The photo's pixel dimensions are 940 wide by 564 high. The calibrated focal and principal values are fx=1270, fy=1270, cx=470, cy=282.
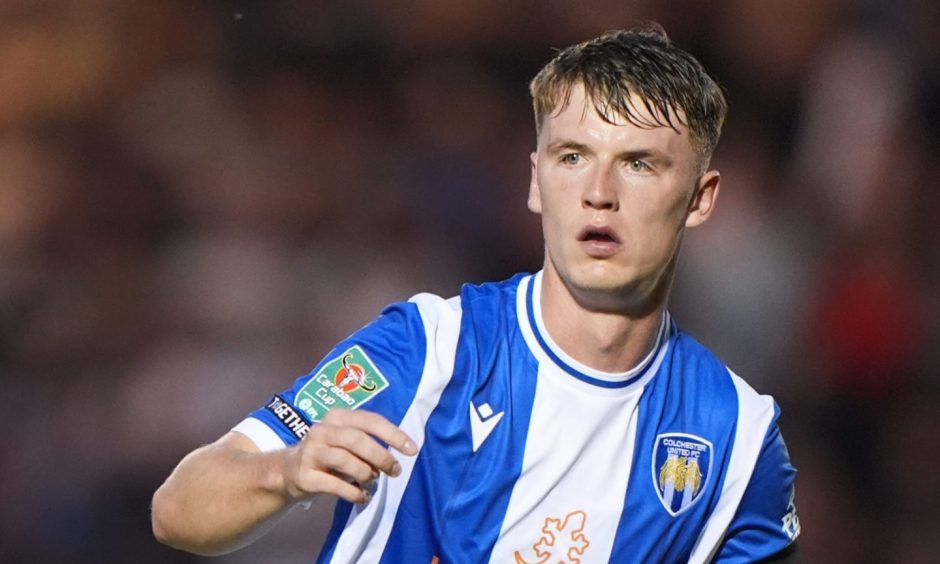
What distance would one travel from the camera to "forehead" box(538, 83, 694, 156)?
292cm

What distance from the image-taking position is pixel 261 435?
264 centimetres

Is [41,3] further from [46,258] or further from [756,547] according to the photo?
[756,547]

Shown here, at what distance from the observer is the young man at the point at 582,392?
2.82 m

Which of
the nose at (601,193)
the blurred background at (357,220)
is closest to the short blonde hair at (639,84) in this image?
the nose at (601,193)

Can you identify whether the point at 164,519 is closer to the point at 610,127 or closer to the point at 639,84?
the point at 610,127

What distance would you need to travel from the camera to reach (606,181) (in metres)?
2.88

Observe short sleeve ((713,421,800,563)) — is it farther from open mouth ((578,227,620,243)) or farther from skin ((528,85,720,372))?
open mouth ((578,227,620,243))

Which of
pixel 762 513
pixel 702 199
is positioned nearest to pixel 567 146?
pixel 702 199

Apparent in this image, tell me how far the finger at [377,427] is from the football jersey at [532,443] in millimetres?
485

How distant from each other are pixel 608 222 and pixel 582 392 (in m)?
0.44

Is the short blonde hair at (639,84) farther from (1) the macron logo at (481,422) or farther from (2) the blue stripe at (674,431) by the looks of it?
(1) the macron logo at (481,422)

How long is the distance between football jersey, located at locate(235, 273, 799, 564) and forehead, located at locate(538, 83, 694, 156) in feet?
1.38

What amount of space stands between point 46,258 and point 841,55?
395 centimetres

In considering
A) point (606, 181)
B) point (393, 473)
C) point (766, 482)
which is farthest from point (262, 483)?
point (766, 482)
